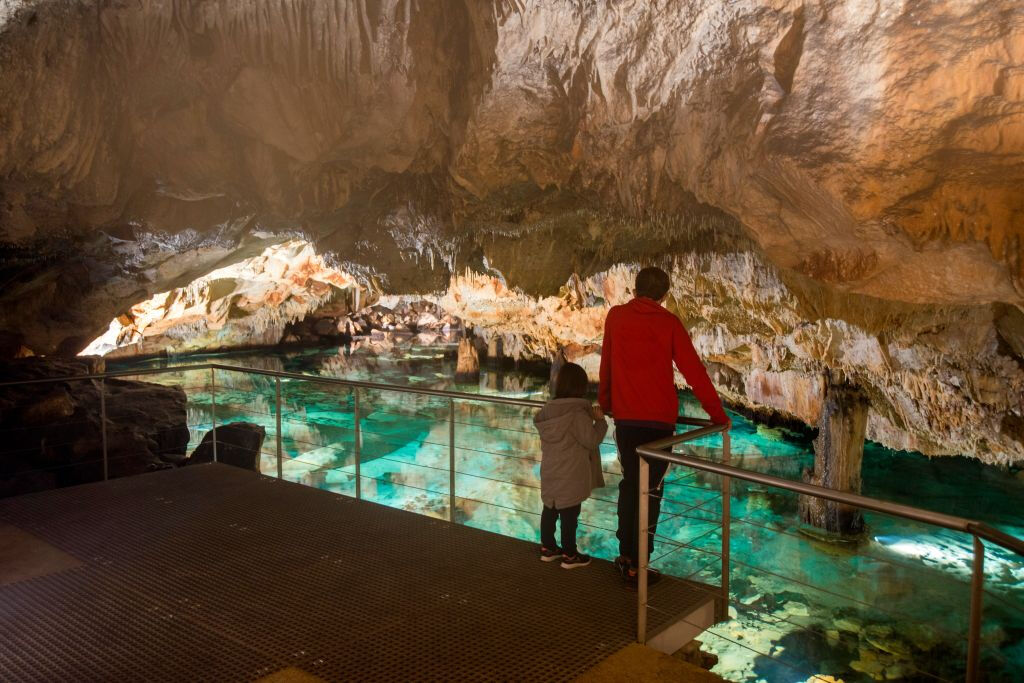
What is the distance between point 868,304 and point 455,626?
5.07 m

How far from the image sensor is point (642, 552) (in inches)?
103

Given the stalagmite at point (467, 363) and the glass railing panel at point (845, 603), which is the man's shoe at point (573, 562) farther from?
the stalagmite at point (467, 363)

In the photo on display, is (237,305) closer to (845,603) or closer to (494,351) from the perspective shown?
(494,351)

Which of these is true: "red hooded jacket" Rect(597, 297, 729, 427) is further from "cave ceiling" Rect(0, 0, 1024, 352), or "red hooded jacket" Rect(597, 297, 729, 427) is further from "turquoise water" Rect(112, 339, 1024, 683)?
"cave ceiling" Rect(0, 0, 1024, 352)

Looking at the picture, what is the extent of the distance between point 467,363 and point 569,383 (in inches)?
602

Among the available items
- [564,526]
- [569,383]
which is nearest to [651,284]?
[569,383]

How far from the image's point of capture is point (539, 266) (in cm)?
883

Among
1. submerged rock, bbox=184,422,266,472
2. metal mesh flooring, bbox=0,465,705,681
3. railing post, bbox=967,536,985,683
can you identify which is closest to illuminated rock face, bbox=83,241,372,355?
submerged rock, bbox=184,422,266,472

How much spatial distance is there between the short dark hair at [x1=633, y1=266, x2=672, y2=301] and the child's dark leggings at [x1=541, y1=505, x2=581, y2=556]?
1028 mm

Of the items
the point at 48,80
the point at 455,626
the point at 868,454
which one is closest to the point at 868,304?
the point at 455,626

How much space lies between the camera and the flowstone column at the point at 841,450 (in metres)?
8.32

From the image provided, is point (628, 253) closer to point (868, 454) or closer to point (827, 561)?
point (827, 561)

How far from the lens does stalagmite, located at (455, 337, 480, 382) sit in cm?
1827

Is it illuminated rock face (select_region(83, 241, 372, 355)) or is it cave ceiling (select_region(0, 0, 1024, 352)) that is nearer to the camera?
cave ceiling (select_region(0, 0, 1024, 352))
